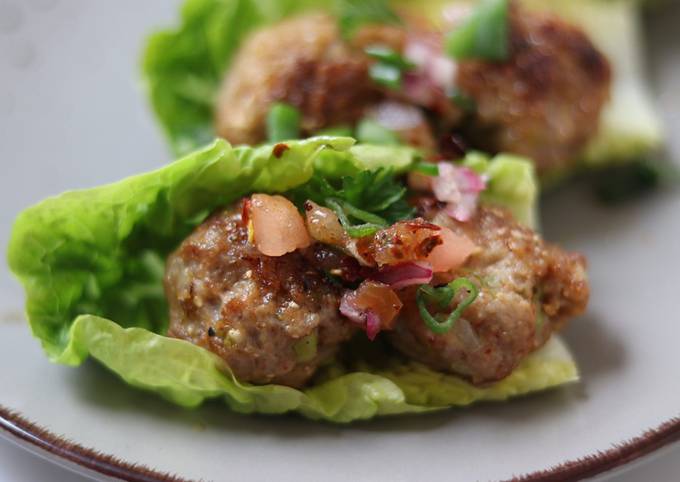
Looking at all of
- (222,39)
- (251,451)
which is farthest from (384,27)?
(251,451)

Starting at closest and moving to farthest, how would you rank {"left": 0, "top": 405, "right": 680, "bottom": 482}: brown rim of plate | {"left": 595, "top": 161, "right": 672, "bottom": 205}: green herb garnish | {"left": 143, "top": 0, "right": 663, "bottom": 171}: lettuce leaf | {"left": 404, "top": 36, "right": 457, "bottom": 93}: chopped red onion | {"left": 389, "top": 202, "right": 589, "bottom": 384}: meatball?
{"left": 0, "top": 405, "right": 680, "bottom": 482}: brown rim of plate, {"left": 389, "top": 202, "right": 589, "bottom": 384}: meatball, {"left": 404, "top": 36, "right": 457, "bottom": 93}: chopped red onion, {"left": 595, "top": 161, "right": 672, "bottom": 205}: green herb garnish, {"left": 143, "top": 0, "right": 663, "bottom": 171}: lettuce leaf

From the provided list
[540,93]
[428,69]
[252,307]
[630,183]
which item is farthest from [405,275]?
[630,183]

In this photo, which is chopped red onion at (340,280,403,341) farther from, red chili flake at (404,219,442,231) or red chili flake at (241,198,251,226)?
red chili flake at (241,198,251,226)

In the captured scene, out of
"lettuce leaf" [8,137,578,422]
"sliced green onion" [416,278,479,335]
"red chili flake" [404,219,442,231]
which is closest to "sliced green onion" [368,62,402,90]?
"lettuce leaf" [8,137,578,422]

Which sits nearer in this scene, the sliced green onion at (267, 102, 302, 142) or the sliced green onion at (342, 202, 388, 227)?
the sliced green onion at (342, 202, 388, 227)

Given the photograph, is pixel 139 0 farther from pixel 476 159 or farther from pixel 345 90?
pixel 476 159

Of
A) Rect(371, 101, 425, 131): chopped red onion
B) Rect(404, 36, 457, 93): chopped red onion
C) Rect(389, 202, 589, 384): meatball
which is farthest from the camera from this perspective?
Rect(404, 36, 457, 93): chopped red onion

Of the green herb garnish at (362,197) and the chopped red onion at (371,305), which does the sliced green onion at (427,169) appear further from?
the chopped red onion at (371,305)
